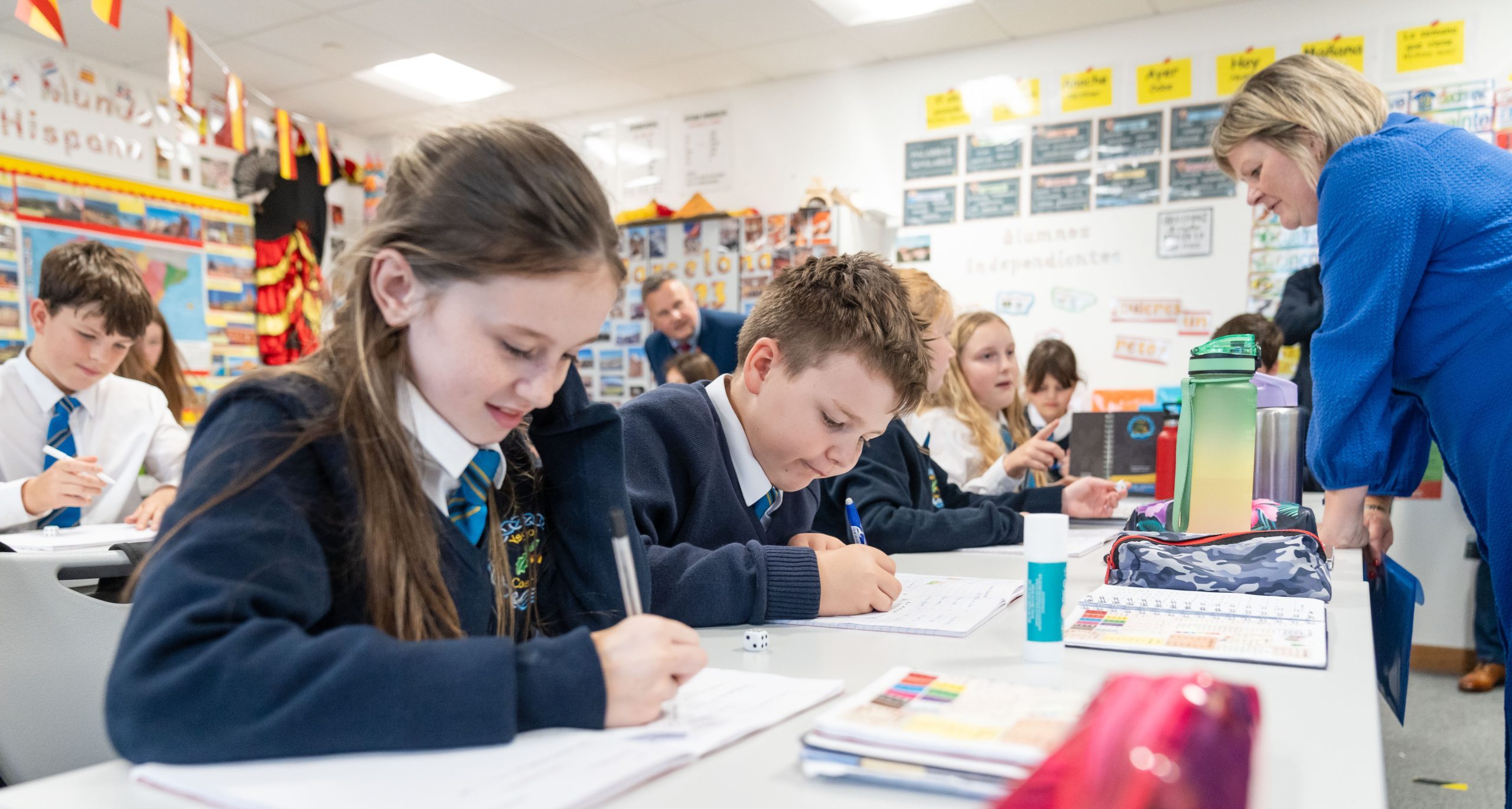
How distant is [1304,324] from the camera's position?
314 centimetres

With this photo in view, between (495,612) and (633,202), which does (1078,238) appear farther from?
(495,612)

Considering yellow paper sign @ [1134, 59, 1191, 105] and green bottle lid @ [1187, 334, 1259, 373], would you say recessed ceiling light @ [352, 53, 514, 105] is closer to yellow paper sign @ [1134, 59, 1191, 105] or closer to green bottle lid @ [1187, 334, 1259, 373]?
yellow paper sign @ [1134, 59, 1191, 105]

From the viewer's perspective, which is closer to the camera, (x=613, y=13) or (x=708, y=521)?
(x=708, y=521)

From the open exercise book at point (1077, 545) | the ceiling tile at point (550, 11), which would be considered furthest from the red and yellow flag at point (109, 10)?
the open exercise book at point (1077, 545)

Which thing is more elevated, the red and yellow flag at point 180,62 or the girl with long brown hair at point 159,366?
the red and yellow flag at point 180,62

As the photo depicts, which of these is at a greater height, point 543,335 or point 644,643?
point 543,335

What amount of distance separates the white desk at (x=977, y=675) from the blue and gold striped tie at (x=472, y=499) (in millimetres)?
232

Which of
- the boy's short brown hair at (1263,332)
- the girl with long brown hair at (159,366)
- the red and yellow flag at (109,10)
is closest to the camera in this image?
the red and yellow flag at (109,10)

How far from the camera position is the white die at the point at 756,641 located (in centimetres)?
89

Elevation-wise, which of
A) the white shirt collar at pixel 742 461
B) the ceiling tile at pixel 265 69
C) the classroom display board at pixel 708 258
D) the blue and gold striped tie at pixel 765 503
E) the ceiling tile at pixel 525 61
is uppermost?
the ceiling tile at pixel 525 61

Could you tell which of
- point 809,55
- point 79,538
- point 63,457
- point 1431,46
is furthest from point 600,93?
point 79,538

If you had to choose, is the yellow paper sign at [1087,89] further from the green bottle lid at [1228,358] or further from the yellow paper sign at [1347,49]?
the green bottle lid at [1228,358]

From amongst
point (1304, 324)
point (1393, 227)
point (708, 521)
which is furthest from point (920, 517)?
point (1304, 324)

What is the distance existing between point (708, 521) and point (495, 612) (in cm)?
37
